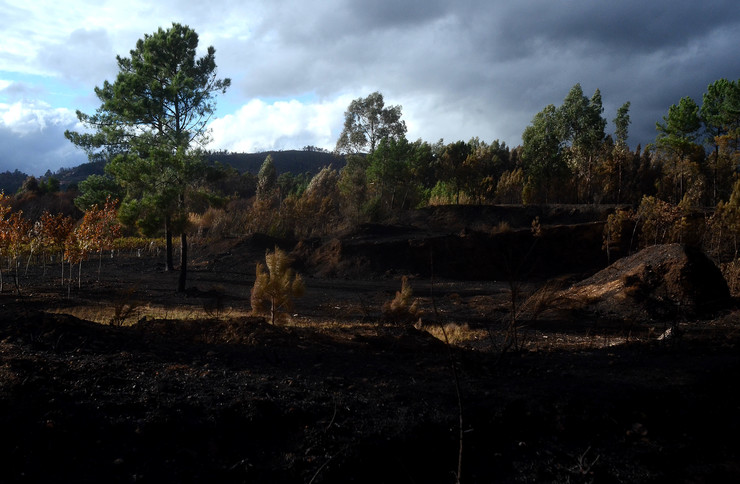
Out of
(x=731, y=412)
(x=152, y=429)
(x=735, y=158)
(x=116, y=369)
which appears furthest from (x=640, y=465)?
(x=735, y=158)

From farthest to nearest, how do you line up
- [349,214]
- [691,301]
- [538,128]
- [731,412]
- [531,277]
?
[538,128], [349,214], [531,277], [691,301], [731,412]

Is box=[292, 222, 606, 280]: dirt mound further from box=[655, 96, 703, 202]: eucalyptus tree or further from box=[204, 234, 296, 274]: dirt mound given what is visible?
box=[655, 96, 703, 202]: eucalyptus tree

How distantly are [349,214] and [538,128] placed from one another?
51.1ft

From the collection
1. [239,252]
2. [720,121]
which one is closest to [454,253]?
[239,252]

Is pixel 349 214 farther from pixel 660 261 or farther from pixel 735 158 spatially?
pixel 735 158

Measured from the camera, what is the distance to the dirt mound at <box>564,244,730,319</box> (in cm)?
1171

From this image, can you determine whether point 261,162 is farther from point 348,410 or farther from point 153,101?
point 348,410

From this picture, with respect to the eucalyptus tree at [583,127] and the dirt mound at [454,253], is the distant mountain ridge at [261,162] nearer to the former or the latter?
the eucalyptus tree at [583,127]

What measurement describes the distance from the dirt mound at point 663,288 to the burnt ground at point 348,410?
4.82 m

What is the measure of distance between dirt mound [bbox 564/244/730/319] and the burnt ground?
4815mm

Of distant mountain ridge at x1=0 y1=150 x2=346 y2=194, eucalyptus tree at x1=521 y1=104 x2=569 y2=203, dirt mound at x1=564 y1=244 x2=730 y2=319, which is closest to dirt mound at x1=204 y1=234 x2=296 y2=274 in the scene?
dirt mound at x1=564 y1=244 x2=730 y2=319

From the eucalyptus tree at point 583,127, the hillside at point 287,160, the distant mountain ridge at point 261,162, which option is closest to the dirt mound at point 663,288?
the eucalyptus tree at point 583,127

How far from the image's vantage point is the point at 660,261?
1353 cm

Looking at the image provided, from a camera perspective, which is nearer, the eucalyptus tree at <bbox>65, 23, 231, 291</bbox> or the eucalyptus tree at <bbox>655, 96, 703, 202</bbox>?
the eucalyptus tree at <bbox>65, 23, 231, 291</bbox>
